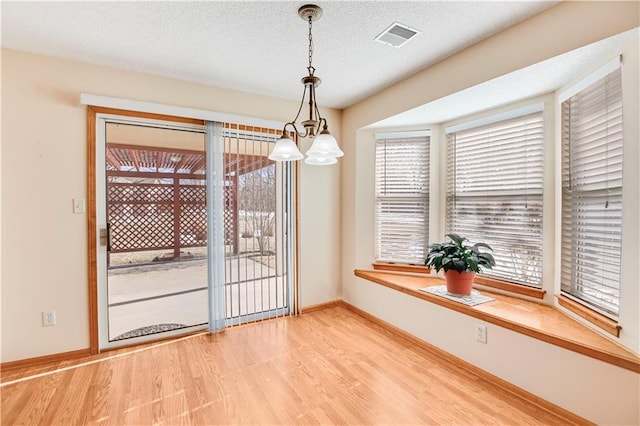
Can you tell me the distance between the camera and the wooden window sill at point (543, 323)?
163 centimetres

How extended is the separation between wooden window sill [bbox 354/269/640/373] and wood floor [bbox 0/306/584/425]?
45 cm

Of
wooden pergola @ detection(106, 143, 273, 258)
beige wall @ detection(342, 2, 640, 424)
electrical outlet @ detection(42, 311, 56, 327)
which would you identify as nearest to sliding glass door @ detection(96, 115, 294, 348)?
wooden pergola @ detection(106, 143, 273, 258)

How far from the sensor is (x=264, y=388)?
81.8 inches

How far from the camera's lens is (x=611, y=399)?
162 cm

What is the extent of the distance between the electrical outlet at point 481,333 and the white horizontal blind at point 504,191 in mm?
659

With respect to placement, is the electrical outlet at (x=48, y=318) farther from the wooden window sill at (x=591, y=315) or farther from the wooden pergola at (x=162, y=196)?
the wooden window sill at (x=591, y=315)

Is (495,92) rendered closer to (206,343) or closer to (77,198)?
(206,343)

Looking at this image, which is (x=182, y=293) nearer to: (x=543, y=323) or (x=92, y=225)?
(x=92, y=225)

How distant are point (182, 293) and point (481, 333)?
3.07 metres

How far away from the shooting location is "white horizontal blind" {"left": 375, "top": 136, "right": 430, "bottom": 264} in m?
3.32

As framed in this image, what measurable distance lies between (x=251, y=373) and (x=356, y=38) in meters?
2.57

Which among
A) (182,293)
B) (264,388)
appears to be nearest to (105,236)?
(182,293)

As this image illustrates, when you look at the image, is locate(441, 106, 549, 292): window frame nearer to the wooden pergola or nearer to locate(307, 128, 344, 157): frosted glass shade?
locate(307, 128, 344, 157): frosted glass shade

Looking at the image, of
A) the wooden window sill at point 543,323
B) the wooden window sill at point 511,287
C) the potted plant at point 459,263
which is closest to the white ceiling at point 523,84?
the potted plant at point 459,263
